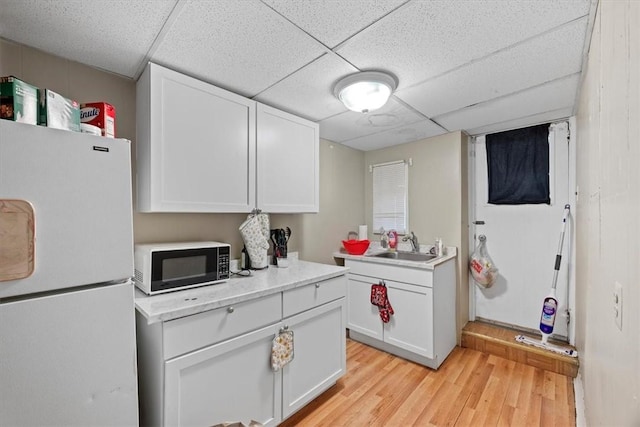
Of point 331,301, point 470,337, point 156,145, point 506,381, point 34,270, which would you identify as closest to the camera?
point 34,270

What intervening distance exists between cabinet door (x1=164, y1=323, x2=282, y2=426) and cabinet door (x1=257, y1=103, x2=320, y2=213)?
3.12 feet

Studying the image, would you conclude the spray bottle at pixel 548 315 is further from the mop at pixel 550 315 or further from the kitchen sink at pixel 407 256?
the kitchen sink at pixel 407 256

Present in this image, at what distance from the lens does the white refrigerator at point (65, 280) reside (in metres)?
0.86

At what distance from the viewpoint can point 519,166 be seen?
2.68 metres

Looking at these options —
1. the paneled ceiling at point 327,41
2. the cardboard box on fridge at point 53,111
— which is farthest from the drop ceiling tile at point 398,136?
the cardboard box on fridge at point 53,111

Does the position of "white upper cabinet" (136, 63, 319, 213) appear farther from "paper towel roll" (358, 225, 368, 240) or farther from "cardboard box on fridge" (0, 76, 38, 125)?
"paper towel roll" (358, 225, 368, 240)

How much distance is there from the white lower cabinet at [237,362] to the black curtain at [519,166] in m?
2.11

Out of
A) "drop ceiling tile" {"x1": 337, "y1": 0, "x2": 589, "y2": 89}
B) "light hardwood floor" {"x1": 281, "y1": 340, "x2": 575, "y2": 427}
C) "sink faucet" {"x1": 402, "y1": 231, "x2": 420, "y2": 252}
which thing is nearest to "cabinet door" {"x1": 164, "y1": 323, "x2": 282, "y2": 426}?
"light hardwood floor" {"x1": 281, "y1": 340, "x2": 575, "y2": 427}

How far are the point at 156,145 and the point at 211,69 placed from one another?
1.79 feet

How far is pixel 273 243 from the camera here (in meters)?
2.28

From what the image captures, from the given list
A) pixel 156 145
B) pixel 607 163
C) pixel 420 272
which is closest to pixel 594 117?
pixel 607 163

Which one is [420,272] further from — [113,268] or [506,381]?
[113,268]

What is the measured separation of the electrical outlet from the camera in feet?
2.42

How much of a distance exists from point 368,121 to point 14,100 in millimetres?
2147
